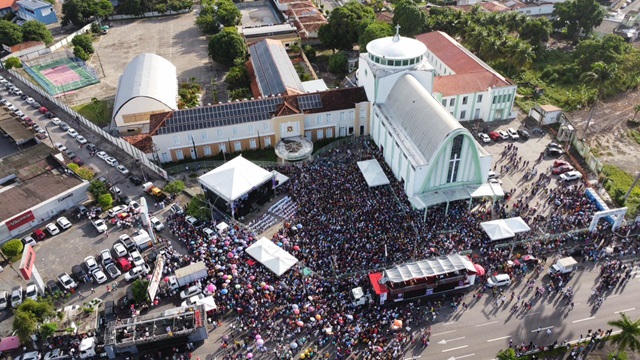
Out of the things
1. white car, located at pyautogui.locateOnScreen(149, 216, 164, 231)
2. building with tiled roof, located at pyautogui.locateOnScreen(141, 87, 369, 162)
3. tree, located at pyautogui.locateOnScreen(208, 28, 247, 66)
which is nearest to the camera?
white car, located at pyautogui.locateOnScreen(149, 216, 164, 231)

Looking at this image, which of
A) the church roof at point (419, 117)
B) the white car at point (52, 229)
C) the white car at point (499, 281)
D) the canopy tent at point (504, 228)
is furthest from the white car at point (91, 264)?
the canopy tent at point (504, 228)

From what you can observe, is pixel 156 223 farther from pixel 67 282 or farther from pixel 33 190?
pixel 33 190

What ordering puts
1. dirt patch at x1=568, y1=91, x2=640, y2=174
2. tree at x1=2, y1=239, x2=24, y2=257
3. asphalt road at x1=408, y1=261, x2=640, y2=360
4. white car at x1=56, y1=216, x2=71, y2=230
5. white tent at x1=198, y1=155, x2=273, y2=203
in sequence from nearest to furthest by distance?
asphalt road at x1=408, y1=261, x2=640, y2=360
tree at x1=2, y1=239, x2=24, y2=257
white tent at x1=198, y1=155, x2=273, y2=203
white car at x1=56, y1=216, x2=71, y2=230
dirt patch at x1=568, y1=91, x2=640, y2=174

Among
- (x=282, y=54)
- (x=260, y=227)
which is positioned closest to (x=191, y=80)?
(x=282, y=54)

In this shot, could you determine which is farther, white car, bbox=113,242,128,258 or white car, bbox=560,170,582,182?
white car, bbox=560,170,582,182

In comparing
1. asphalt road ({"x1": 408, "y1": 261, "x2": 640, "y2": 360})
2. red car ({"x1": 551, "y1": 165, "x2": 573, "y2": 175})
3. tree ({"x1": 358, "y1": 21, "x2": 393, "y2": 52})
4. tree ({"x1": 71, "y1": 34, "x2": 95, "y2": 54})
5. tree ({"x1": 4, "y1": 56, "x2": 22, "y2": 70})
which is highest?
tree ({"x1": 358, "y1": 21, "x2": 393, "y2": 52})

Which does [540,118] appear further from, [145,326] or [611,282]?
[145,326]

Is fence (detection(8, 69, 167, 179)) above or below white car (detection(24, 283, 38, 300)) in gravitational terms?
above

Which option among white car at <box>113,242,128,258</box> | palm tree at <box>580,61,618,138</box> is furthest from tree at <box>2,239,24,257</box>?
palm tree at <box>580,61,618,138</box>

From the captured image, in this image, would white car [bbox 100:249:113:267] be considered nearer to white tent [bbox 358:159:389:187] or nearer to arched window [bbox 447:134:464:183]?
white tent [bbox 358:159:389:187]
